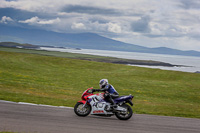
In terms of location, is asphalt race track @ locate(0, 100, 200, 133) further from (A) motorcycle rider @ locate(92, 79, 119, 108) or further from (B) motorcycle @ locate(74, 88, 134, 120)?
(A) motorcycle rider @ locate(92, 79, 119, 108)

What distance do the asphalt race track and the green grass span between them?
18.2 feet

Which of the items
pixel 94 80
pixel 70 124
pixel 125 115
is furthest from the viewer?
pixel 94 80

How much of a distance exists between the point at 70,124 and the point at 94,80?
977 inches

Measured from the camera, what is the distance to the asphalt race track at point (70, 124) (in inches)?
367

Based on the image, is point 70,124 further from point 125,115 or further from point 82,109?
point 125,115

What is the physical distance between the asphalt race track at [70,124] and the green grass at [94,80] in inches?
218

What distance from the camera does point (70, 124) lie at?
408 inches

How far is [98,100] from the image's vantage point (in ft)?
41.3

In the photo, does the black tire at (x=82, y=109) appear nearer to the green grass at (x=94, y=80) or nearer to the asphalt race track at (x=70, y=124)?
the asphalt race track at (x=70, y=124)

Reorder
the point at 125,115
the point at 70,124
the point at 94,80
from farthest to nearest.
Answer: the point at 94,80, the point at 125,115, the point at 70,124

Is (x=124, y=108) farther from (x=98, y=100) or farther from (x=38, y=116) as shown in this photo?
(x=38, y=116)

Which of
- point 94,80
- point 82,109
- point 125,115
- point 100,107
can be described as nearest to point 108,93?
point 100,107

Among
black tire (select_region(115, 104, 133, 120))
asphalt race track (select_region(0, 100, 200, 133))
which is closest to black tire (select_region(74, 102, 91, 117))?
asphalt race track (select_region(0, 100, 200, 133))

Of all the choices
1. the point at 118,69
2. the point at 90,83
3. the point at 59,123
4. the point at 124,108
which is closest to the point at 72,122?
the point at 59,123
